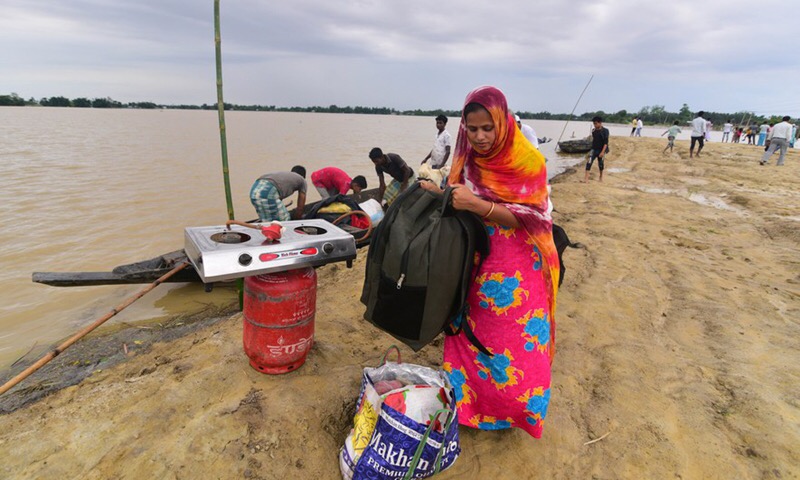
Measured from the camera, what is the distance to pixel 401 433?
57.4 inches

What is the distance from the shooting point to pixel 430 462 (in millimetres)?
1541

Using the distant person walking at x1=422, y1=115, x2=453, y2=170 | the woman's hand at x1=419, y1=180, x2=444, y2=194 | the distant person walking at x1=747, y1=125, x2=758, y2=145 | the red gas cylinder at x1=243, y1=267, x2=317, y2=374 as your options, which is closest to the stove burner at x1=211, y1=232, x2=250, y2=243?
the red gas cylinder at x1=243, y1=267, x2=317, y2=374

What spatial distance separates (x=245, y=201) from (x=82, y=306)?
528cm

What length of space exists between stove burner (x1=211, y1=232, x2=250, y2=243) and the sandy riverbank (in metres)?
0.83

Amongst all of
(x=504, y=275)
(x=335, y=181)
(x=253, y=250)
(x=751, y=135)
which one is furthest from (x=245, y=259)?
(x=751, y=135)

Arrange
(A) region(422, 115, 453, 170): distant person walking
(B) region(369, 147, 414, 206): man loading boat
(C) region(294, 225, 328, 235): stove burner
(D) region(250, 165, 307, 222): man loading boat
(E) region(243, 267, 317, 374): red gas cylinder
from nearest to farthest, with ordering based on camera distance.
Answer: (E) region(243, 267, 317, 374): red gas cylinder < (C) region(294, 225, 328, 235): stove burner < (D) region(250, 165, 307, 222): man loading boat < (B) region(369, 147, 414, 206): man loading boat < (A) region(422, 115, 453, 170): distant person walking

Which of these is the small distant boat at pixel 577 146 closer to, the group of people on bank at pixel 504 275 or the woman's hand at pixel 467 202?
the group of people on bank at pixel 504 275

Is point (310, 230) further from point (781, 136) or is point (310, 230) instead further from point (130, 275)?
point (781, 136)

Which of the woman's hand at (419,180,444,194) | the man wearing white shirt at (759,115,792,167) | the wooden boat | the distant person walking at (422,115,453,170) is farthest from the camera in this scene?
the man wearing white shirt at (759,115,792,167)

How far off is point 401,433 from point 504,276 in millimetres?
743

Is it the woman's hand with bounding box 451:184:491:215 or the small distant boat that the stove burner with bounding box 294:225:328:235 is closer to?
the woman's hand with bounding box 451:184:491:215

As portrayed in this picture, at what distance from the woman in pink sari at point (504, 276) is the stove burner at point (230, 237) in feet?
3.25

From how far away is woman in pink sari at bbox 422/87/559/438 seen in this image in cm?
147

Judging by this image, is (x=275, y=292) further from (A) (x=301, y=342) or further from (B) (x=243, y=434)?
(B) (x=243, y=434)
